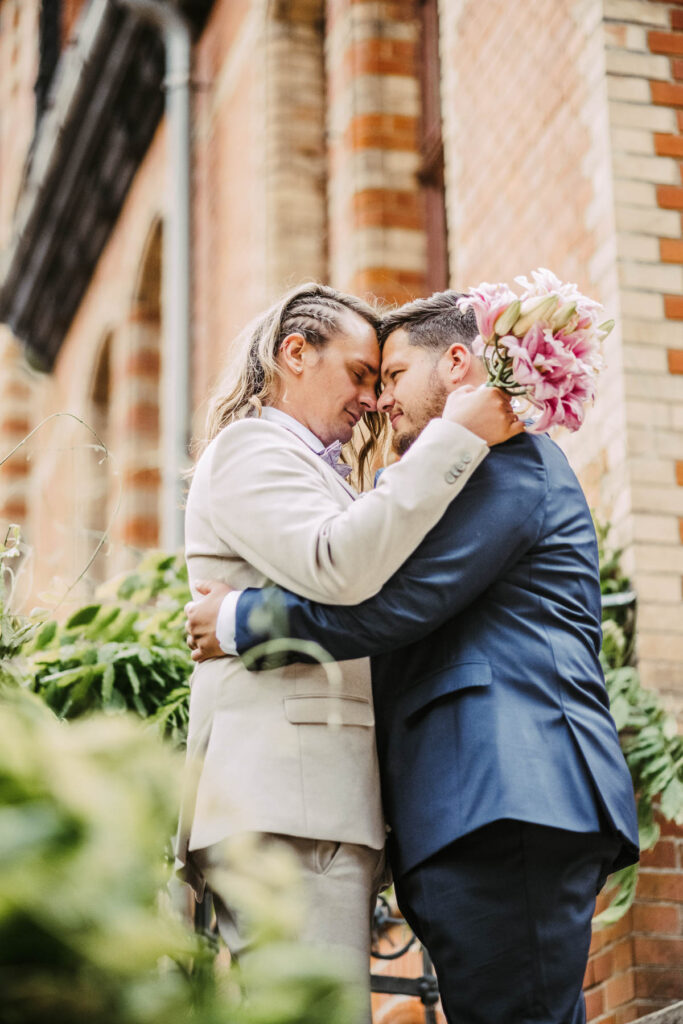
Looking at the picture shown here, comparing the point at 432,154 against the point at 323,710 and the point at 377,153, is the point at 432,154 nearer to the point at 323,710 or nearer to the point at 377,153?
the point at 377,153

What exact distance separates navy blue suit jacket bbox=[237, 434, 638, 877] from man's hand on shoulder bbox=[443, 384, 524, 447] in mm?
69

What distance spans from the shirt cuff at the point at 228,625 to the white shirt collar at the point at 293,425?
0.41 m

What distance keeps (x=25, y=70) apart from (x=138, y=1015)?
16.6 metres

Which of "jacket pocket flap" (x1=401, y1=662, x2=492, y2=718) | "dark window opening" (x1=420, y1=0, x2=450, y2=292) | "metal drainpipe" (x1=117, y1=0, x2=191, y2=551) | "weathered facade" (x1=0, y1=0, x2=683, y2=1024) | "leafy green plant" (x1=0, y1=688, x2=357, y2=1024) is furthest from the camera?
"metal drainpipe" (x1=117, y1=0, x2=191, y2=551)

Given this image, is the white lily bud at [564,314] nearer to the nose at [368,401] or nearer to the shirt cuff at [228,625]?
the nose at [368,401]

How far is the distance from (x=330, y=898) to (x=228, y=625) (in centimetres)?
51

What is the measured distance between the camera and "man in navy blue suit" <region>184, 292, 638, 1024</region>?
7.64ft

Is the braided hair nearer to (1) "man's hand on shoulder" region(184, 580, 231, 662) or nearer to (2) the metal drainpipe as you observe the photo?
(1) "man's hand on shoulder" region(184, 580, 231, 662)

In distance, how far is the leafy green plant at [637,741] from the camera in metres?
3.58

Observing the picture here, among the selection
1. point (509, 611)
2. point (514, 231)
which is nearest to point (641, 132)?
point (514, 231)

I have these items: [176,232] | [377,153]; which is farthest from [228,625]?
[176,232]

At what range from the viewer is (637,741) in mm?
3699

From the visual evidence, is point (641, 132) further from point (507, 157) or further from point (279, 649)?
point (279, 649)

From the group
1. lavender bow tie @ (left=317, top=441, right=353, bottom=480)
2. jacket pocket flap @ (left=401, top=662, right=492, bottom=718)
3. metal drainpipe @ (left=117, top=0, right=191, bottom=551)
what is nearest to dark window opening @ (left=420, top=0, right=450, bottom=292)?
metal drainpipe @ (left=117, top=0, right=191, bottom=551)
